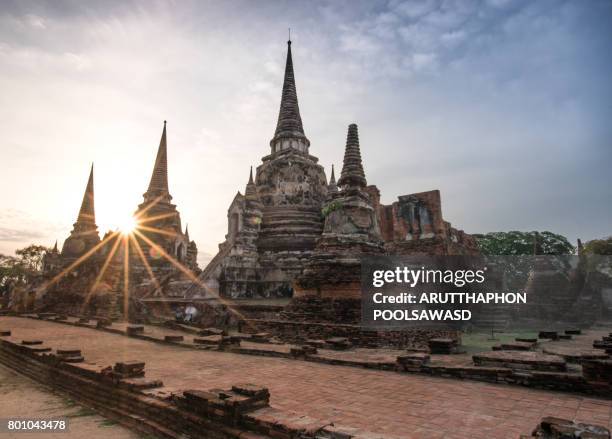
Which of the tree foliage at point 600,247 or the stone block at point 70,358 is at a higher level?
the tree foliage at point 600,247

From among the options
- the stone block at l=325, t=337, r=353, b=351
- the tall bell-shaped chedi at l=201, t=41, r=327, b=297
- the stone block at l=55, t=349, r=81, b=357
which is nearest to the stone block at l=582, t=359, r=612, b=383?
the stone block at l=325, t=337, r=353, b=351

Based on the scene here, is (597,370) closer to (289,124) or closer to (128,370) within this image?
(128,370)

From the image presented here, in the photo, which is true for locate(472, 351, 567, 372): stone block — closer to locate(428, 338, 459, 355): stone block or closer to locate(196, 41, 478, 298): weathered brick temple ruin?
locate(428, 338, 459, 355): stone block

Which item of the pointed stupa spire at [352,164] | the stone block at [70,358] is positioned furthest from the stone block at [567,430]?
the pointed stupa spire at [352,164]

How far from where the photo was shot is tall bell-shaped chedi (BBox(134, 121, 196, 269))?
30609mm

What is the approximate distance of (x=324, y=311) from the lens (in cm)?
1277

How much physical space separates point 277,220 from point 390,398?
2069 cm

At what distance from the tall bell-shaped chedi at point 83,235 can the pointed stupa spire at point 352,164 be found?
31.1 meters

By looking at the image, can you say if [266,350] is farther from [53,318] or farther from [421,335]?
[53,318]

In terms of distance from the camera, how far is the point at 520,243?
144 feet

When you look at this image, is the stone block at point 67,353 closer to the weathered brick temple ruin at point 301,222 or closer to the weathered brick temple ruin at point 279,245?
the weathered brick temple ruin at point 279,245

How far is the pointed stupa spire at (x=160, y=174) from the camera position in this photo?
33125mm

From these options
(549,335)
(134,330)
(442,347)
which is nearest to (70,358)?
(134,330)

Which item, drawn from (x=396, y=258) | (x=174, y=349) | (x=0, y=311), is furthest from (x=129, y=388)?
(x=0, y=311)
